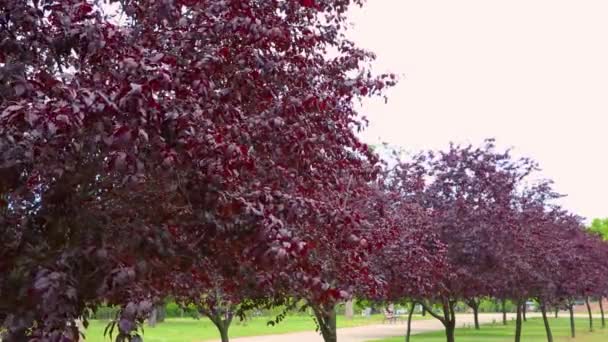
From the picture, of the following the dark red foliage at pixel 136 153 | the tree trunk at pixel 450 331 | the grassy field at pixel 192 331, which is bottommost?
the grassy field at pixel 192 331

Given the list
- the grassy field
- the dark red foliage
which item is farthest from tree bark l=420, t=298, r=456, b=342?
the dark red foliage

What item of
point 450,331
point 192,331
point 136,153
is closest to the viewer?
point 136,153

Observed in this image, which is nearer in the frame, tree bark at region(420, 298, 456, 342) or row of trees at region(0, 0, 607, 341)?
row of trees at region(0, 0, 607, 341)

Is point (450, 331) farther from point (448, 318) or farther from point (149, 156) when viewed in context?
point (149, 156)

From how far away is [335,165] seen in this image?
663 centimetres

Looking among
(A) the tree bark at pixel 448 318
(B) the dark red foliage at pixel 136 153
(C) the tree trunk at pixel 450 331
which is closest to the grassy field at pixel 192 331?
(A) the tree bark at pixel 448 318

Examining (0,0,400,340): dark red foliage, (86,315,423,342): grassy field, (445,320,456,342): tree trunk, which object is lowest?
(86,315,423,342): grassy field

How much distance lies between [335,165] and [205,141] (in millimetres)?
2999

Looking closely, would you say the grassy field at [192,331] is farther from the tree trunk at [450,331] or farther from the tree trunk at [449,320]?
the tree trunk at [450,331]

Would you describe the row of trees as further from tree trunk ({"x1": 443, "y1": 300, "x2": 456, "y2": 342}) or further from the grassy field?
the grassy field

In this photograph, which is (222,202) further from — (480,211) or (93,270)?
(480,211)

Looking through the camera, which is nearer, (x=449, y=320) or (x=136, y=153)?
(x=136, y=153)

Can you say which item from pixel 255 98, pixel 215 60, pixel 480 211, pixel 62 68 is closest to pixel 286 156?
pixel 255 98

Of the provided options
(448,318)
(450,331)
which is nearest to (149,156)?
(450,331)
